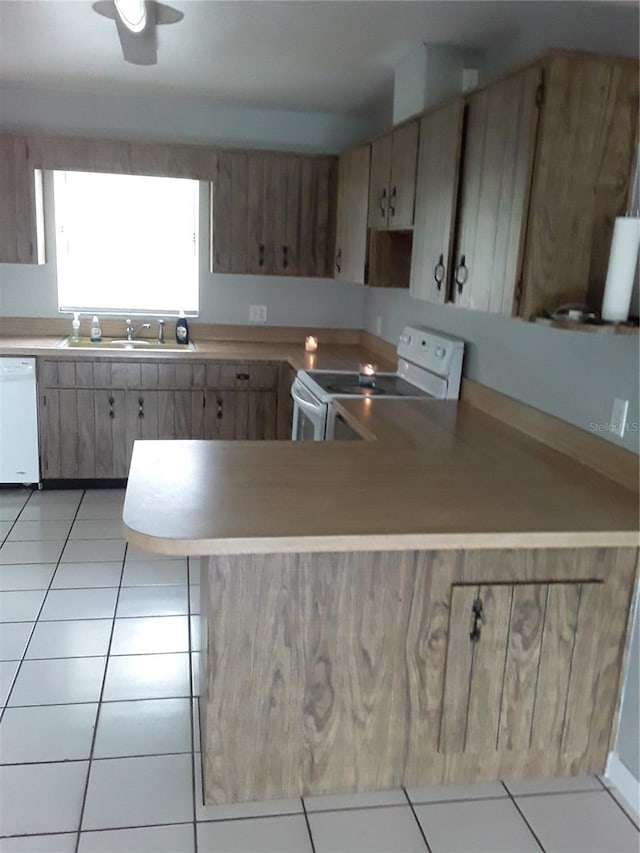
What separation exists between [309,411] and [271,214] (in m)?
1.65

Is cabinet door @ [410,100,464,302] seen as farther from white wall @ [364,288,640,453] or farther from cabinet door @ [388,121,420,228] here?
white wall @ [364,288,640,453]

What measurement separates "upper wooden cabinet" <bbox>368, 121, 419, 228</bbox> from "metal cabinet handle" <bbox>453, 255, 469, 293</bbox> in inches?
22.9

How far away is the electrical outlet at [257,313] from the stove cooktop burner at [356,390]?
1.56m

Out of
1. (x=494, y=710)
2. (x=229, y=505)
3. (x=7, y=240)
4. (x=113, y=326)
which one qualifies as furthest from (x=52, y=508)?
(x=494, y=710)

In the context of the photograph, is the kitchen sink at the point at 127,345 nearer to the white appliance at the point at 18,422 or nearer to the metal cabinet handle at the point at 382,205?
the white appliance at the point at 18,422

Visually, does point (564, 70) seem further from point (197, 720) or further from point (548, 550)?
point (197, 720)

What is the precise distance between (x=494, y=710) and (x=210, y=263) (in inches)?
133

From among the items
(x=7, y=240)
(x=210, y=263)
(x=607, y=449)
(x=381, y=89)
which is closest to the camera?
(x=607, y=449)

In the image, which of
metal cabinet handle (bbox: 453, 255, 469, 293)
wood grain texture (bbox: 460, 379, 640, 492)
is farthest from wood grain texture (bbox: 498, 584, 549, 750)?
metal cabinet handle (bbox: 453, 255, 469, 293)

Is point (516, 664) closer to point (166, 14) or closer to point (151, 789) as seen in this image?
point (151, 789)

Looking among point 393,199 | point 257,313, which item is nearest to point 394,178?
point 393,199

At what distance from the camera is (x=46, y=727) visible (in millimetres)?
2258

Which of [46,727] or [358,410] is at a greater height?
[358,410]

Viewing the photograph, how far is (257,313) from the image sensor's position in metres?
4.86
